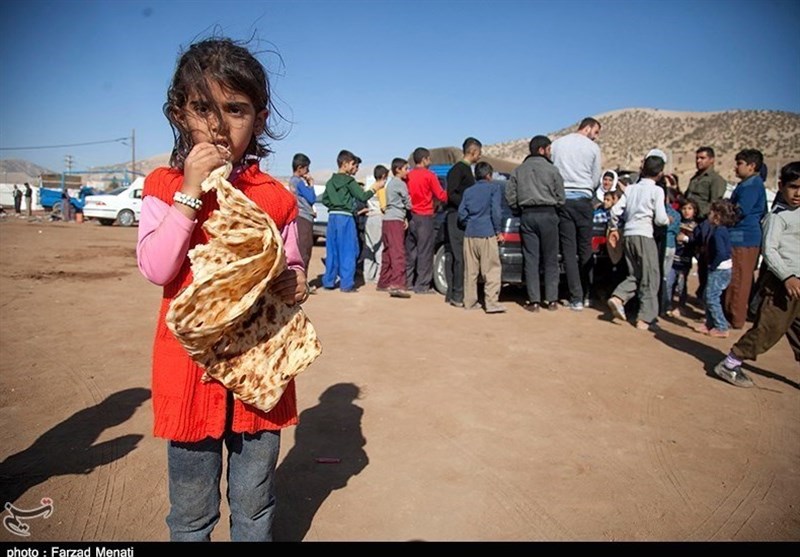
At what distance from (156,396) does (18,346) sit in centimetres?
432

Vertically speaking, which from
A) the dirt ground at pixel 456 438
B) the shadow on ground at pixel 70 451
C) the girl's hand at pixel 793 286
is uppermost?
the girl's hand at pixel 793 286

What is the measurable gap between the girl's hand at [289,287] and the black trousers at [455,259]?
5.91 metres

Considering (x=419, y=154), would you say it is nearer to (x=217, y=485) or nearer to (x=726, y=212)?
(x=726, y=212)

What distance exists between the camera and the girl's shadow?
2416 mm

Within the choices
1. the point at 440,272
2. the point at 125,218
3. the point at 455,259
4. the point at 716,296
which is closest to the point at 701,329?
the point at 716,296

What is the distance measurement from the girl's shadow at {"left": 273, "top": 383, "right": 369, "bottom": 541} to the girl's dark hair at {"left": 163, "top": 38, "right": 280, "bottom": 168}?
173 centimetres

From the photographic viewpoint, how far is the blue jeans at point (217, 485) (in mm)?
1655

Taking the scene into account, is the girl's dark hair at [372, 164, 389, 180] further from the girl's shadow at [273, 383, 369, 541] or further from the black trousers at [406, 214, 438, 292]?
the girl's shadow at [273, 383, 369, 541]

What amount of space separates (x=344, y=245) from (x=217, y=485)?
6818 mm

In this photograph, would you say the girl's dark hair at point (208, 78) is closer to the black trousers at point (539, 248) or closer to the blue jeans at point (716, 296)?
the black trousers at point (539, 248)

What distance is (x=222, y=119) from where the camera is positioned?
1577mm

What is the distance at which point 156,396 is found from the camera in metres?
1.59

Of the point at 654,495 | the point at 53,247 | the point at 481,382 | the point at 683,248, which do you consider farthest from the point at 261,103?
→ the point at 53,247

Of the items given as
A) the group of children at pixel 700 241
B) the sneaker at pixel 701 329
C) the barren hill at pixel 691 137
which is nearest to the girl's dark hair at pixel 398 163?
the group of children at pixel 700 241
